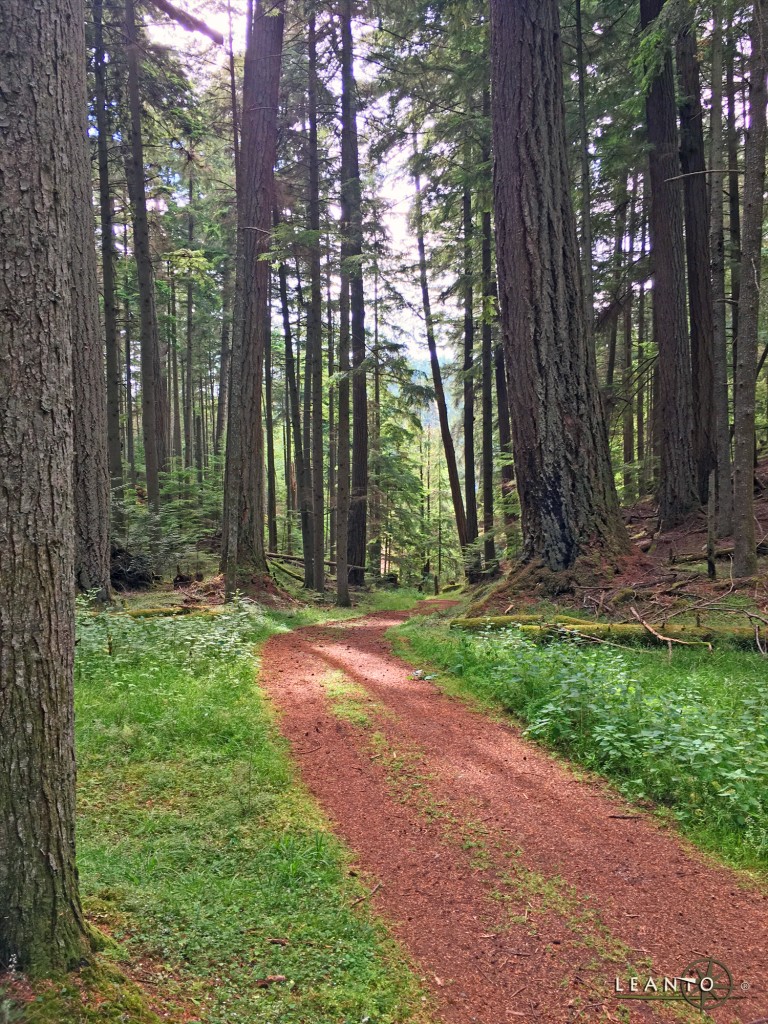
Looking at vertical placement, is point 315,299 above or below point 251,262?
above

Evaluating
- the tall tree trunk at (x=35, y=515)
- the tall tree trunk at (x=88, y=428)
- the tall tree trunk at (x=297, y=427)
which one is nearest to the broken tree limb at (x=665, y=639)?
the tall tree trunk at (x=35, y=515)

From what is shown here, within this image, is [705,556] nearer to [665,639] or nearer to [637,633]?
[637,633]

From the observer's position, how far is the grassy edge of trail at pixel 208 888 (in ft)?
7.03

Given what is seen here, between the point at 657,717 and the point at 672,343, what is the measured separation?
8.73m

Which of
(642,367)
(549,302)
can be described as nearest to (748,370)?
(549,302)

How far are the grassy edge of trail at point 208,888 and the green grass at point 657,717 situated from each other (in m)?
2.11

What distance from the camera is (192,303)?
23.6 metres

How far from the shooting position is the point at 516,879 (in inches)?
122

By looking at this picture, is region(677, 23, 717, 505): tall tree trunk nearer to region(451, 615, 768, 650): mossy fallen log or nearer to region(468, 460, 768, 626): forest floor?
region(468, 460, 768, 626): forest floor

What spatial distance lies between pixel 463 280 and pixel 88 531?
11592mm

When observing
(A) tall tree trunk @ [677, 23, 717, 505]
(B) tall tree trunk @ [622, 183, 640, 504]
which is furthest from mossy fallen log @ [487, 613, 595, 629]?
(B) tall tree trunk @ [622, 183, 640, 504]

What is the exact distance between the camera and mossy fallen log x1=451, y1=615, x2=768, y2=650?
20.0 feet

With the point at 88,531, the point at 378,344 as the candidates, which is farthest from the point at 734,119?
the point at 88,531

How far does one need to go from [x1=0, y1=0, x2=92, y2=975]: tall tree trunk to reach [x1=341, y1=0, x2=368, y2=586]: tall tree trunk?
29.7 feet
